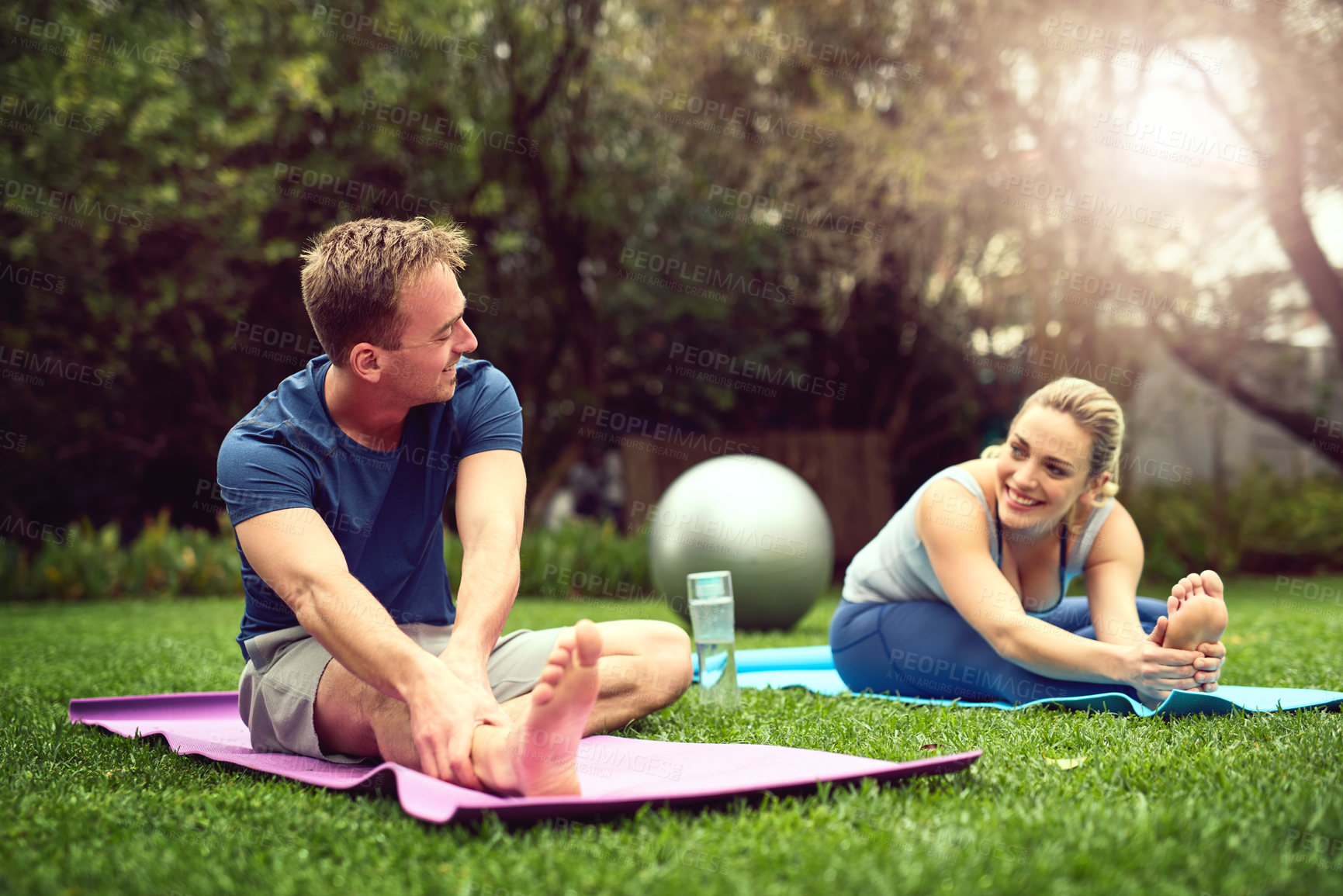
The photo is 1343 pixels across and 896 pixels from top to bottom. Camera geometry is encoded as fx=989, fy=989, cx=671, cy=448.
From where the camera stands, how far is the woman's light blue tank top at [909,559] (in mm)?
3299

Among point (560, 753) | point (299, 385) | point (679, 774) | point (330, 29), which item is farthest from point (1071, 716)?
point (330, 29)

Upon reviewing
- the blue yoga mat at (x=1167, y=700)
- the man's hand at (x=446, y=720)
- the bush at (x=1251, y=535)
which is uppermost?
the man's hand at (x=446, y=720)

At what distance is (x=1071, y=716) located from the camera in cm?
289

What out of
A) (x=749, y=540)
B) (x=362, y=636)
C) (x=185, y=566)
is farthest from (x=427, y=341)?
(x=185, y=566)

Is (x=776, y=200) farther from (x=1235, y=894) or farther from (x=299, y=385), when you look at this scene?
(x=1235, y=894)

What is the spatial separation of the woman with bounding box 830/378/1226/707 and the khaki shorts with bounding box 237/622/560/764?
134cm

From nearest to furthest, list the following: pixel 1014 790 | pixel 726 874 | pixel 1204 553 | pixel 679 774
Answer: pixel 726 874 < pixel 1014 790 < pixel 679 774 < pixel 1204 553

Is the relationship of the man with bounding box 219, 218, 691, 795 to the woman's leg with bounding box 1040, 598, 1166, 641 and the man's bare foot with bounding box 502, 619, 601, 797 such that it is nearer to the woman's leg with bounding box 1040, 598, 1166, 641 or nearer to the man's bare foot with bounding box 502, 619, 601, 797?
the man's bare foot with bounding box 502, 619, 601, 797

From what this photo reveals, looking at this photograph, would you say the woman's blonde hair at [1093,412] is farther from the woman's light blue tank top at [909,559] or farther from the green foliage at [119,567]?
the green foliage at [119,567]

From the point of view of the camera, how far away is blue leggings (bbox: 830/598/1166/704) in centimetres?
321

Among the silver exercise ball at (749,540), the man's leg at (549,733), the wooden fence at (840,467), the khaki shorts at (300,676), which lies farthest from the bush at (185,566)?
the man's leg at (549,733)

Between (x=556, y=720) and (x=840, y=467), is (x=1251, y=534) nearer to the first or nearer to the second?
(x=840, y=467)

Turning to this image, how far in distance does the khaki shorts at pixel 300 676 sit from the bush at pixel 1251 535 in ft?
30.8

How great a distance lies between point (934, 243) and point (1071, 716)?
746 centimetres
